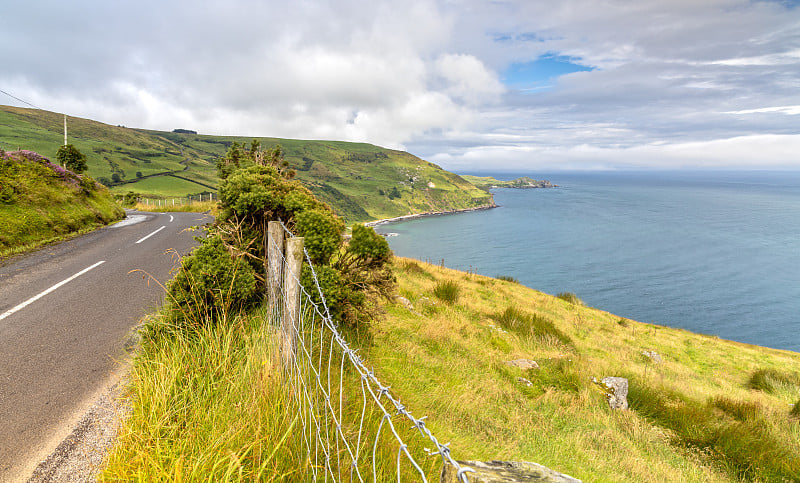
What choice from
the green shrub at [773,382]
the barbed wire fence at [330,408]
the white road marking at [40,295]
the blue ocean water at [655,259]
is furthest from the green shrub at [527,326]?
the blue ocean water at [655,259]

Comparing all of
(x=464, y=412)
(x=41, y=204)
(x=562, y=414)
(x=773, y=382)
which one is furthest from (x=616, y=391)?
(x=41, y=204)

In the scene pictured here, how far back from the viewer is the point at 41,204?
13.5 metres

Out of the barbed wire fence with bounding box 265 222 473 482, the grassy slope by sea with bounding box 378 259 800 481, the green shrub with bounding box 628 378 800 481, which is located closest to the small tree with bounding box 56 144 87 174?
the grassy slope by sea with bounding box 378 259 800 481

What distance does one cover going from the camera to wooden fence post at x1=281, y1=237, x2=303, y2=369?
355 centimetres

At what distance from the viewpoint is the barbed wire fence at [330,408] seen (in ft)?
9.00

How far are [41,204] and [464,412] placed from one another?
17.0 metres

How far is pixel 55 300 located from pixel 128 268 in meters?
2.47

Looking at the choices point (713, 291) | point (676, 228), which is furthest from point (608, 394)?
point (676, 228)

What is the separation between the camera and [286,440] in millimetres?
2836

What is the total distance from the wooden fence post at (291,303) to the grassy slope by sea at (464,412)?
25 cm

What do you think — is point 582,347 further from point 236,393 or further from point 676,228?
point 676,228

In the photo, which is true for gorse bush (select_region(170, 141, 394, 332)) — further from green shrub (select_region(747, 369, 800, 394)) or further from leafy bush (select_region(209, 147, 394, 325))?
green shrub (select_region(747, 369, 800, 394))

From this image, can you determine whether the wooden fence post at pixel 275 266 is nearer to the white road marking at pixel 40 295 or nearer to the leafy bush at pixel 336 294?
the leafy bush at pixel 336 294

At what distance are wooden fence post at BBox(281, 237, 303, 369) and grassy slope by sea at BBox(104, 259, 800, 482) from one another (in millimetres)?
253
